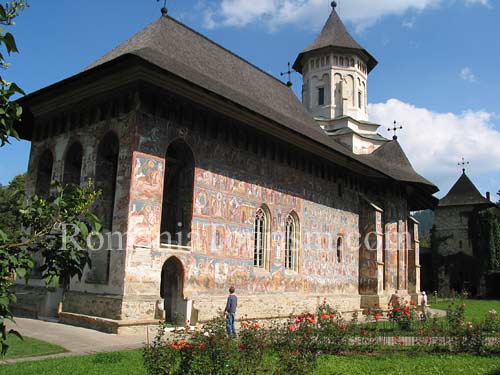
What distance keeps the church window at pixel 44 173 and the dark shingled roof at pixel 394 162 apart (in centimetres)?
1495

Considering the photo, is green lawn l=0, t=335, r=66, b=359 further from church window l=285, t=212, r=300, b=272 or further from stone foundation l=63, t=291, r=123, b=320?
church window l=285, t=212, r=300, b=272

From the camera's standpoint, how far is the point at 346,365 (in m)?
8.16

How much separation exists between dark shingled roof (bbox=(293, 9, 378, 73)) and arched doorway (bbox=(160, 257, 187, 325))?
66.7 feet

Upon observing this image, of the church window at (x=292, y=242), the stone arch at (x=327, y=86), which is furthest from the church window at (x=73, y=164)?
the stone arch at (x=327, y=86)

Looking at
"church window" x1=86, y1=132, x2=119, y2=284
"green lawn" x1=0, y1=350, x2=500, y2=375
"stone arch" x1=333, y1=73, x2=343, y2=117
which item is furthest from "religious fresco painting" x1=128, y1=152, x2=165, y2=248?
"stone arch" x1=333, y1=73, x2=343, y2=117

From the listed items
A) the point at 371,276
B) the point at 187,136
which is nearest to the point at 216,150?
the point at 187,136

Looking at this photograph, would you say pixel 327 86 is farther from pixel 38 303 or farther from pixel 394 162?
pixel 38 303

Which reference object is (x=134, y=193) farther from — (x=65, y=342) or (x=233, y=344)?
(x=233, y=344)

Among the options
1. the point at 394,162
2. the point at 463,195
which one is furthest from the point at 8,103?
the point at 463,195

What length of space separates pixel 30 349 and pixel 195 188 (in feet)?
21.3

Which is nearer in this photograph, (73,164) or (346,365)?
(346,365)

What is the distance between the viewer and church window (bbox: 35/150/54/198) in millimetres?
16422

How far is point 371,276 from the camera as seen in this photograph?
22.5m

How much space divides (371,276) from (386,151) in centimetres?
788
